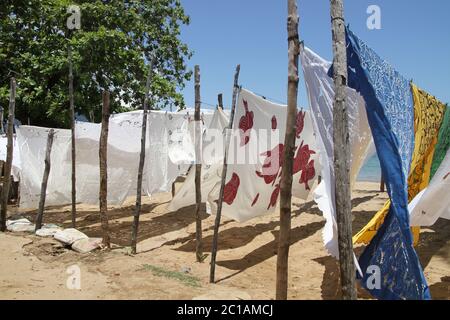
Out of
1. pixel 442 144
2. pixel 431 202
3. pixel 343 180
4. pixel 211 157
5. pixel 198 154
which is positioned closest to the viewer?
pixel 343 180

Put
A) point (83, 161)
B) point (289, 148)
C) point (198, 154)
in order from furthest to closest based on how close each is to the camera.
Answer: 1. point (83, 161)
2. point (198, 154)
3. point (289, 148)

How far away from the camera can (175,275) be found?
4.89 metres

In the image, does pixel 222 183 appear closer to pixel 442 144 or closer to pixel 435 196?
pixel 435 196

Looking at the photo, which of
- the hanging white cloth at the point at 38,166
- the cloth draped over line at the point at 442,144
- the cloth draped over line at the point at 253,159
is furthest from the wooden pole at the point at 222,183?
the hanging white cloth at the point at 38,166

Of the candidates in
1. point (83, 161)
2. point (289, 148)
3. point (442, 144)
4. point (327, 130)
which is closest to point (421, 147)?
point (442, 144)

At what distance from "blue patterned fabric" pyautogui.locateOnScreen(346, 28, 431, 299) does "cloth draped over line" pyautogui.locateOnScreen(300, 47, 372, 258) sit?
0.38 meters

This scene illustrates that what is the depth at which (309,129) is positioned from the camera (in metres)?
6.57

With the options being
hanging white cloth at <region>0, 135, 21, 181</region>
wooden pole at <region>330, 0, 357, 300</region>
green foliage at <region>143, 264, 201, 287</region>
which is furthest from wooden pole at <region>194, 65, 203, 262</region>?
hanging white cloth at <region>0, 135, 21, 181</region>

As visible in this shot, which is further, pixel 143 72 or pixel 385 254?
pixel 143 72

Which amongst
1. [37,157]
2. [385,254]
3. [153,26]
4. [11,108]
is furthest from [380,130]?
[153,26]

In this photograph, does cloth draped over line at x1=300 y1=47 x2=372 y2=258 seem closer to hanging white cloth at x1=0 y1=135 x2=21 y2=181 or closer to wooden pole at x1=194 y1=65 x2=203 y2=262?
wooden pole at x1=194 y1=65 x2=203 y2=262

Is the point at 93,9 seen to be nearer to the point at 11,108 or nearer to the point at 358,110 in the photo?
the point at 11,108

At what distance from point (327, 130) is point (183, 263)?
3.40 meters

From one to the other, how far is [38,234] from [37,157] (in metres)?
2.47
